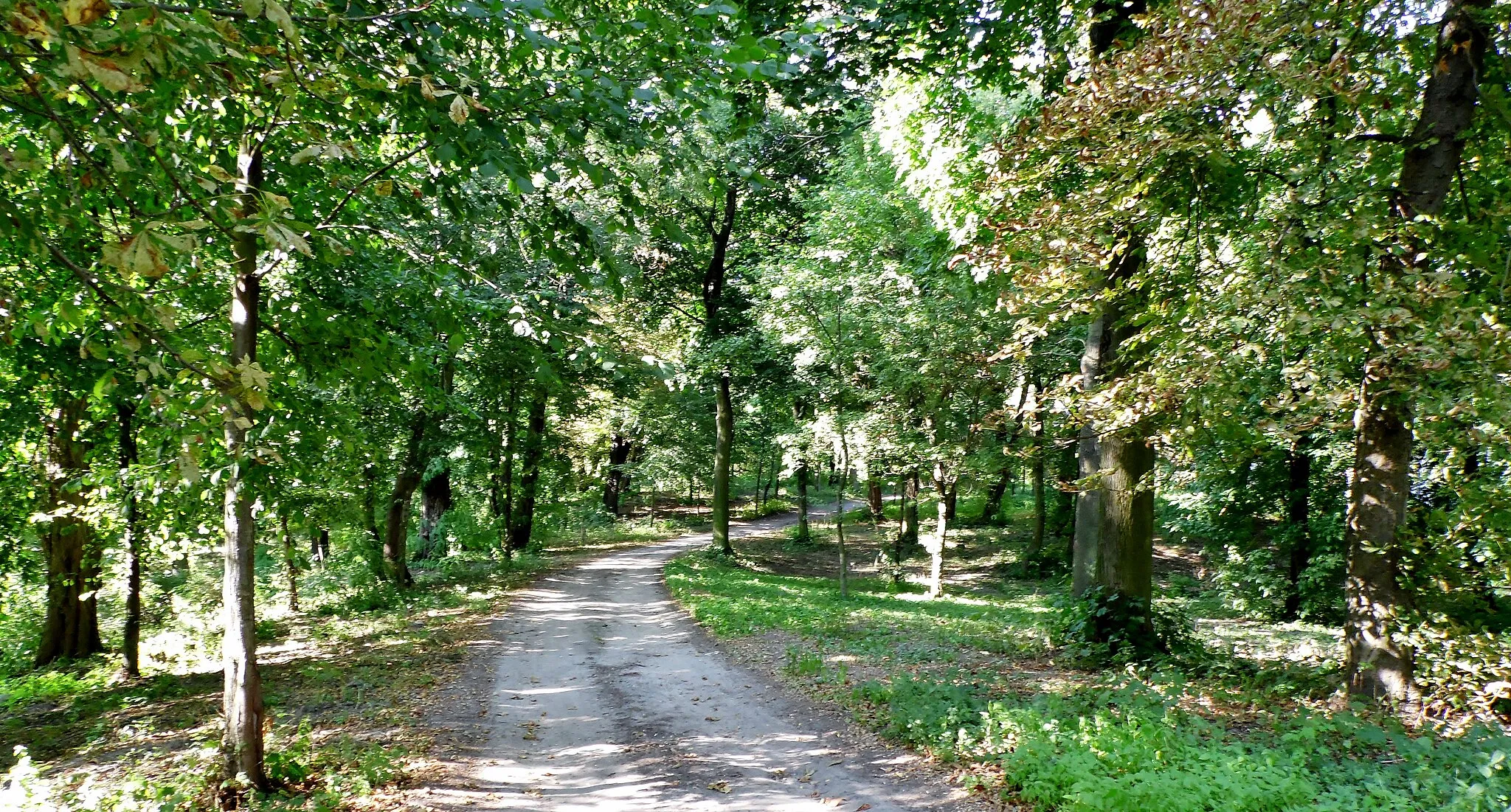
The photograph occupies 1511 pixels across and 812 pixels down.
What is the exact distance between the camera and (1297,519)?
1498cm

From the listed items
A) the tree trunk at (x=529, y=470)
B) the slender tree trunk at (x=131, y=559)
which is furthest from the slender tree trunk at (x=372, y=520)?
the slender tree trunk at (x=131, y=559)

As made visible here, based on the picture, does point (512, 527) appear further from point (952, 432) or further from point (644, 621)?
point (952, 432)

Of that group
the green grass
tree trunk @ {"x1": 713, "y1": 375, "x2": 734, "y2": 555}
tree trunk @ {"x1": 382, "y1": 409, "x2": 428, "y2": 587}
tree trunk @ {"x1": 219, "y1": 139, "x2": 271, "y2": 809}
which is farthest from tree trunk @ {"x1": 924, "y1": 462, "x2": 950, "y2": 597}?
tree trunk @ {"x1": 219, "y1": 139, "x2": 271, "y2": 809}

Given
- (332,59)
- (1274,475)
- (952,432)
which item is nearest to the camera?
(332,59)

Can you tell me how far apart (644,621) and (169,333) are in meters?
A: 11.6

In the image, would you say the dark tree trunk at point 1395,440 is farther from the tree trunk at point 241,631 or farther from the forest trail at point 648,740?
the tree trunk at point 241,631

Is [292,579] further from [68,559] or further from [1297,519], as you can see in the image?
[1297,519]

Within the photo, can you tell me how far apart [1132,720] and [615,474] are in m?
32.6

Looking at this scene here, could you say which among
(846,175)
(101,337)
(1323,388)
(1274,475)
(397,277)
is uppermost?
(846,175)

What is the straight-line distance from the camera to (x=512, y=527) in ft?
76.2

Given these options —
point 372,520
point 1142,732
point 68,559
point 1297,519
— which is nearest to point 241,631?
point 1142,732

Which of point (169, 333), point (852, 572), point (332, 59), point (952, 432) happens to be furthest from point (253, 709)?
point (852, 572)

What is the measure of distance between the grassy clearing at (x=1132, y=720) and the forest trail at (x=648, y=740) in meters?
0.62

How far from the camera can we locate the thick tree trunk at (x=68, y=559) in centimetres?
1010
